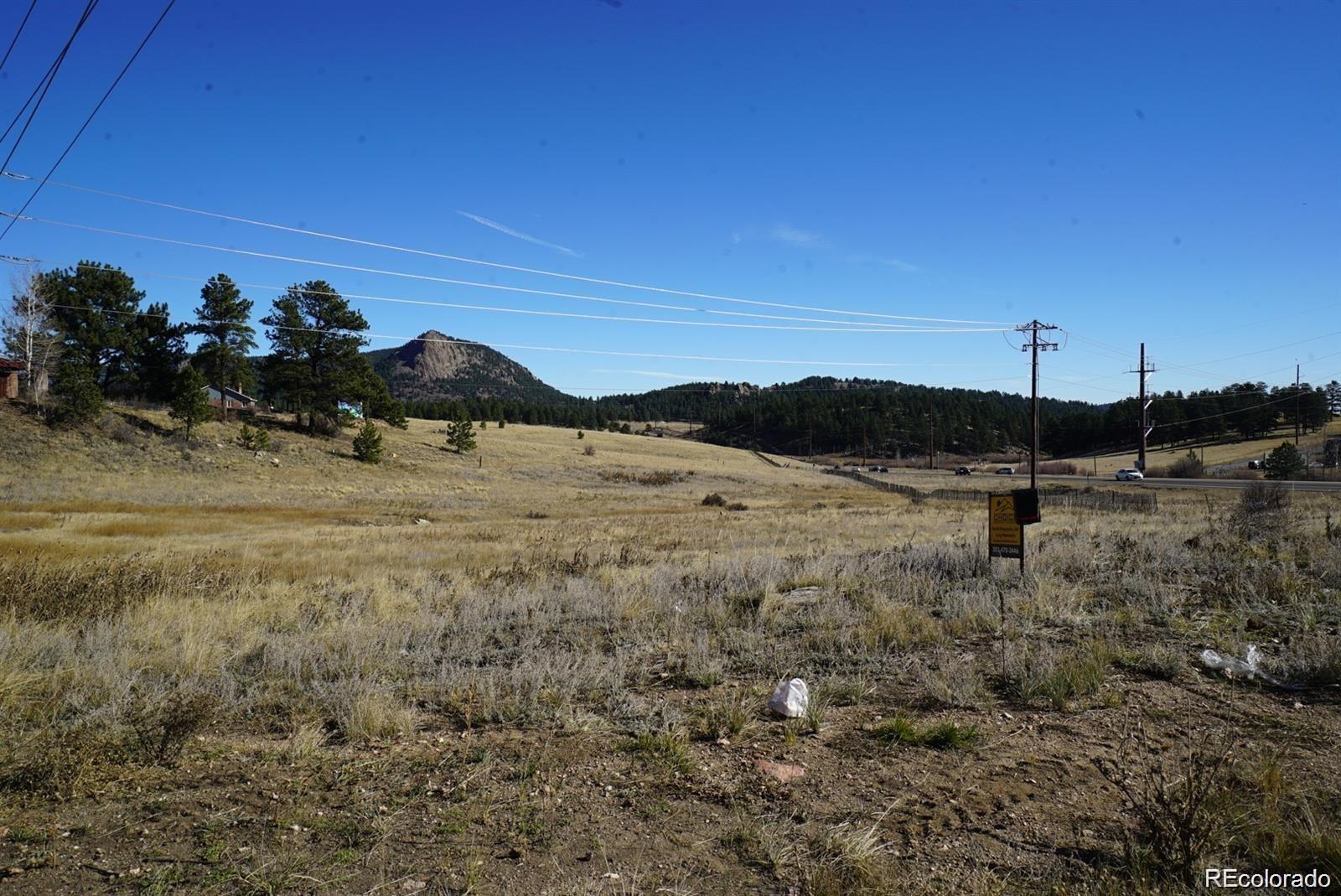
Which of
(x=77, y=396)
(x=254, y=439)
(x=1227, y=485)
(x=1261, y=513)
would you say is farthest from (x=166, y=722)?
(x=1227, y=485)

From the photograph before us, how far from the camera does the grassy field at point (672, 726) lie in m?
3.88

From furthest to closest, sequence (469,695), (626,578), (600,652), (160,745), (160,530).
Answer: (160,530), (626,578), (600,652), (469,695), (160,745)

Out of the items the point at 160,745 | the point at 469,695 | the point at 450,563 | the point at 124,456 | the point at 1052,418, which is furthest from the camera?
the point at 1052,418

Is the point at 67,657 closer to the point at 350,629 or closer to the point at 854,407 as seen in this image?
the point at 350,629

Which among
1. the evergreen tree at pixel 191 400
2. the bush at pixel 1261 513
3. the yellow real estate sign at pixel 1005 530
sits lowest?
the bush at pixel 1261 513

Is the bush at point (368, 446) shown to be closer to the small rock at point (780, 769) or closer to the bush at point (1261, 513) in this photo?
the bush at point (1261, 513)

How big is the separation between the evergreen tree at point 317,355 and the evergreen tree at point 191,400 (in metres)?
8.83

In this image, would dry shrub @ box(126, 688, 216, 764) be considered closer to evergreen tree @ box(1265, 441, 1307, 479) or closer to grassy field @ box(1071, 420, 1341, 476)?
evergreen tree @ box(1265, 441, 1307, 479)

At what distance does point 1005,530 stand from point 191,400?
5867cm

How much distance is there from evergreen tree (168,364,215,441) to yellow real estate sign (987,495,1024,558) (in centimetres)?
5824

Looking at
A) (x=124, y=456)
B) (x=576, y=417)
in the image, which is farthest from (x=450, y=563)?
(x=576, y=417)

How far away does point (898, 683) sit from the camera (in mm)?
7137

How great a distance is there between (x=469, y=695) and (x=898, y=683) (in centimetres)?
399

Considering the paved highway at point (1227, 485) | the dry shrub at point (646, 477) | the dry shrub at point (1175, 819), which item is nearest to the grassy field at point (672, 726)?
the dry shrub at point (1175, 819)
